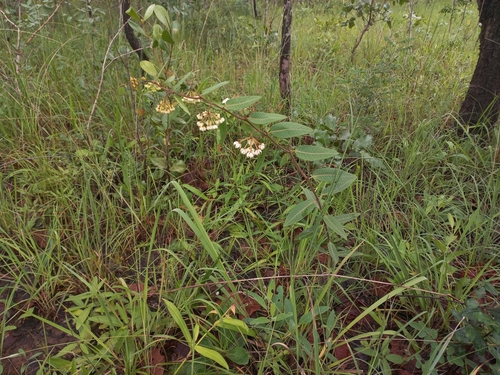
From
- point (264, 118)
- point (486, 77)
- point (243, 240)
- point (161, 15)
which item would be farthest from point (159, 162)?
point (486, 77)

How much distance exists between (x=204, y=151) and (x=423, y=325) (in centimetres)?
134

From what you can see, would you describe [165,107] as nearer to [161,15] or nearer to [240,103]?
[161,15]

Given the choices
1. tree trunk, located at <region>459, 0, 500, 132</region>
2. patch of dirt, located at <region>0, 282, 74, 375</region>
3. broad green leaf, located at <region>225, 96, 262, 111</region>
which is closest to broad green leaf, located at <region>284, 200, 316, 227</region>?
broad green leaf, located at <region>225, 96, 262, 111</region>

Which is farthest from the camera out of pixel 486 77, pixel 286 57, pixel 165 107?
pixel 286 57

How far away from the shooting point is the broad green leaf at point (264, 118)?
1.00 metres

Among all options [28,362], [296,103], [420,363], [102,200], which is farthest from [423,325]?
[296,103]

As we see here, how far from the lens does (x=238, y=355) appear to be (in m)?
1.09

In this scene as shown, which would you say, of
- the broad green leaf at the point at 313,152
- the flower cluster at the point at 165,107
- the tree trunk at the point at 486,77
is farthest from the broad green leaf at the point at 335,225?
the tree trunk at the point at 486,77

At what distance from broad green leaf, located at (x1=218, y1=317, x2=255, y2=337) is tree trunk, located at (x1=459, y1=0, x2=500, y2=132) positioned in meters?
1.69

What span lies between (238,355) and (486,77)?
1884 millimetres

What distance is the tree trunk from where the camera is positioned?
6.07 feet

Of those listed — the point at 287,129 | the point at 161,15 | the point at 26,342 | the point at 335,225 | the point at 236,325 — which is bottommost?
the point at 26,342

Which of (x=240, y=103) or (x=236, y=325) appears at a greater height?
(x=240, y=103)

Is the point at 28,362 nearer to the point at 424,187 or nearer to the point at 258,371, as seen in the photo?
the point at 258,371
